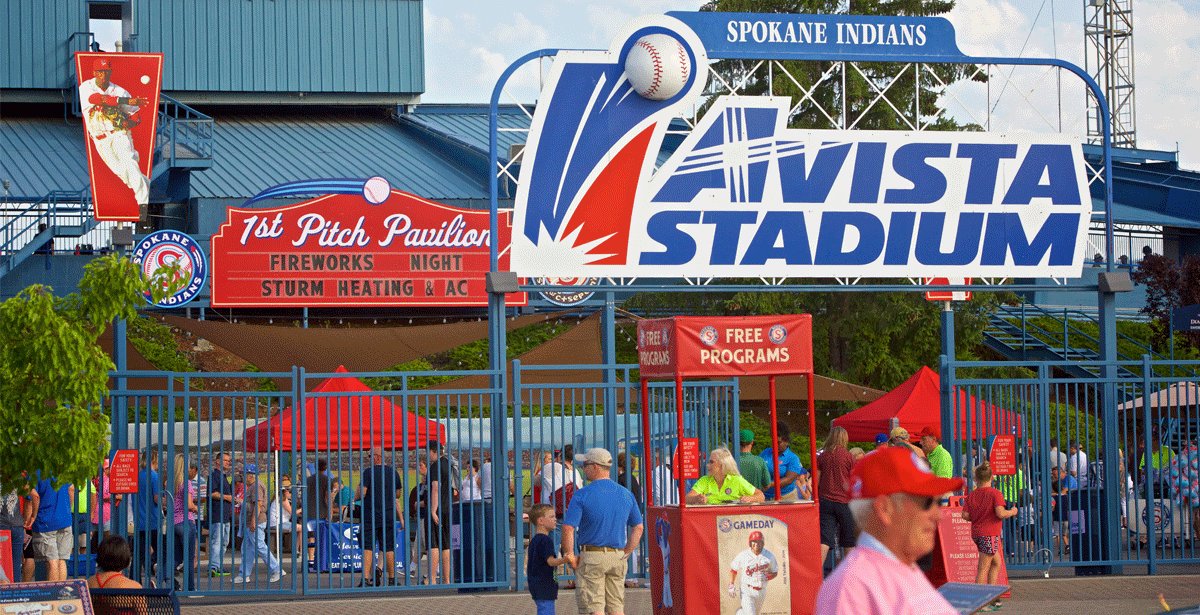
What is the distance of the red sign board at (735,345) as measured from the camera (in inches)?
370

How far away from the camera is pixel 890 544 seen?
3.51m

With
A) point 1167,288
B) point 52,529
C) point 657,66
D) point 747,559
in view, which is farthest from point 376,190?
point 1167,288

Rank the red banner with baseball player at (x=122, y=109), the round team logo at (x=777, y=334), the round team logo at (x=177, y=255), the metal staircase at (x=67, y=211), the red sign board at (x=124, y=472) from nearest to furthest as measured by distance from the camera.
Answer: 1. the round team logo at (x=777, y=334)
2. the red sign board at (x=124, y=472)
3. the round team logo at (x=177, y=255)
4. the red banner with baseball player at (x=122, y=109)
5. the metal staircase at (x=67, y=211)

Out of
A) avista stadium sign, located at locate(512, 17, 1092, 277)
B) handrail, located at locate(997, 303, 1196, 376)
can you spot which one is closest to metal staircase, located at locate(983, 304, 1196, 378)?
handrail, located at locate(997, 303, 1196, 376)

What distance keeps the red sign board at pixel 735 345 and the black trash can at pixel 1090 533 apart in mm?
5035

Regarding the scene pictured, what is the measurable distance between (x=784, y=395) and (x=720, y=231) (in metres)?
7.99

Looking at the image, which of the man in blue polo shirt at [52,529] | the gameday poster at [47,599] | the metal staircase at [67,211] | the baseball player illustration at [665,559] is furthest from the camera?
the metal staircase at [67,211]

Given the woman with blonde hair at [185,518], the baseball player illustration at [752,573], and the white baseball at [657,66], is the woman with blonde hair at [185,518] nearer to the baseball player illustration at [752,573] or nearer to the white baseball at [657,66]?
the baseball player illustration at [752,573]

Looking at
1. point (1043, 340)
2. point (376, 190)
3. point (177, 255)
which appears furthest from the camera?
point (1043, 340)

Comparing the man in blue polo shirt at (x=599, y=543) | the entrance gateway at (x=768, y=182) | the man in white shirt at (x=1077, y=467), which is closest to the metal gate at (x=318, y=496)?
the entrance gateway at (x=768, y=182)

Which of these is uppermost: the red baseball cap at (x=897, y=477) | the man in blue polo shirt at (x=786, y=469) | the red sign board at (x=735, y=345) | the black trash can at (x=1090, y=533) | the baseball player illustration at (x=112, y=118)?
the baseball player illustration at (x=112, y=118)

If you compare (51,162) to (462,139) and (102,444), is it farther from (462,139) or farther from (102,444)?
(102,444)

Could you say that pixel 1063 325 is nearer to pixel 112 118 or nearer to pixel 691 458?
pixel 691 458

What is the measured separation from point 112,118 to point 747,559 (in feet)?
50.5
